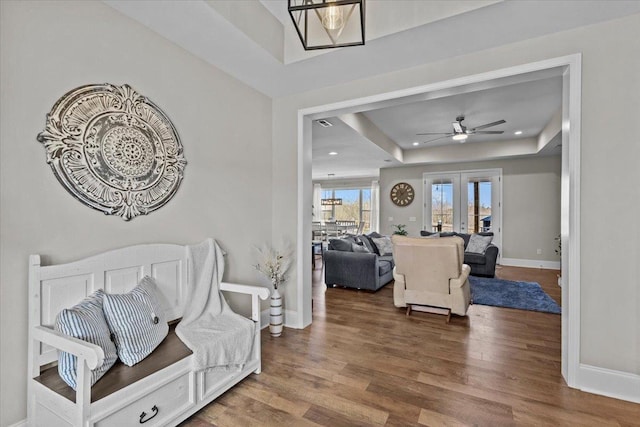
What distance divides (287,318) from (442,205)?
20.0ft

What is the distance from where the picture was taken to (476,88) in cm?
258

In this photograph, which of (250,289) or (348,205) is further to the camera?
(348,205)

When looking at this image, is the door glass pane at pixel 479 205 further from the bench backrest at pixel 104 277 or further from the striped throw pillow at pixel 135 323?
the striped throw pillow at pixel 135 323

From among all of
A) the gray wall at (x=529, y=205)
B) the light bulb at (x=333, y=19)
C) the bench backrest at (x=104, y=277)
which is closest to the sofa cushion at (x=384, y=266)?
the bench backrest at (x=104, y=277)

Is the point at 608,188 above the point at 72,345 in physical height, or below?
above

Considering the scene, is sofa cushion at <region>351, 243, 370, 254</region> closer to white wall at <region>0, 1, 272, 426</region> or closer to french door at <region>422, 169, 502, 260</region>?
white wall at <region>0, 1, 272, 426</region>

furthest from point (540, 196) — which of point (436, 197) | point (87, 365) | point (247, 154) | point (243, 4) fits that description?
point (87, 365)

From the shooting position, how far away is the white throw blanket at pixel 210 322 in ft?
6.26

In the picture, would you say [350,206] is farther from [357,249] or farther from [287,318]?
[287,318]

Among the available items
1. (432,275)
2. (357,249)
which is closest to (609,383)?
(432,275)

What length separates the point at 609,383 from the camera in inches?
80.7

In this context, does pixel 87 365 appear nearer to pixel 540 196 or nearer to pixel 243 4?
pixel 243 4

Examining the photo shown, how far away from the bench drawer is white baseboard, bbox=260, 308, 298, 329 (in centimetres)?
148

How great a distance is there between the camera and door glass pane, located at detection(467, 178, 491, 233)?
295 inches
